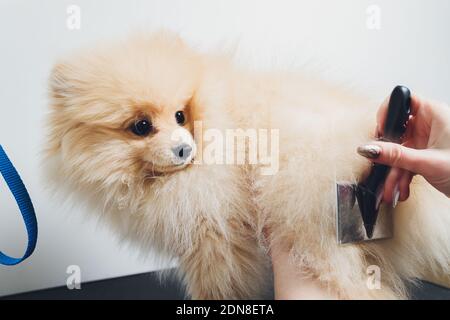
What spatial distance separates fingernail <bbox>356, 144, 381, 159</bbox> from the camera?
529mm

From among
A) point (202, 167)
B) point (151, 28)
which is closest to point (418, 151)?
point (202, 167)

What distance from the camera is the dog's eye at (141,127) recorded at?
51 cm

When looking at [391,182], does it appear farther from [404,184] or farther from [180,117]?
[180,117]

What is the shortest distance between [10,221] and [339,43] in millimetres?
655

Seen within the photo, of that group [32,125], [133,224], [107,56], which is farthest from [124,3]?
[133,224]

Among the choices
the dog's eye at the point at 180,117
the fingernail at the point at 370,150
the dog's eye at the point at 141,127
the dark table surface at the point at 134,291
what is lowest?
the dark table surface at the point at 134,291

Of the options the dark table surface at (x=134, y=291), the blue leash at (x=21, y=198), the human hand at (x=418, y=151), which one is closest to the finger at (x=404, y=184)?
the human hand at (x=418, y=151)

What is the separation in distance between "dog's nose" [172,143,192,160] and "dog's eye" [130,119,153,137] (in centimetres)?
4

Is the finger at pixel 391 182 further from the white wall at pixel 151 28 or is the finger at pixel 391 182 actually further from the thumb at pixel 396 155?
the white wall at pixel 151 28

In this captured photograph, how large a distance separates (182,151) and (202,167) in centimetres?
5

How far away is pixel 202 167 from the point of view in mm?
543

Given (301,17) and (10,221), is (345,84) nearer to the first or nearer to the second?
(301,17)

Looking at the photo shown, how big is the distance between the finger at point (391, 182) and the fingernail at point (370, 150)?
49 millimetres

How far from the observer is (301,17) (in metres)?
0.69
